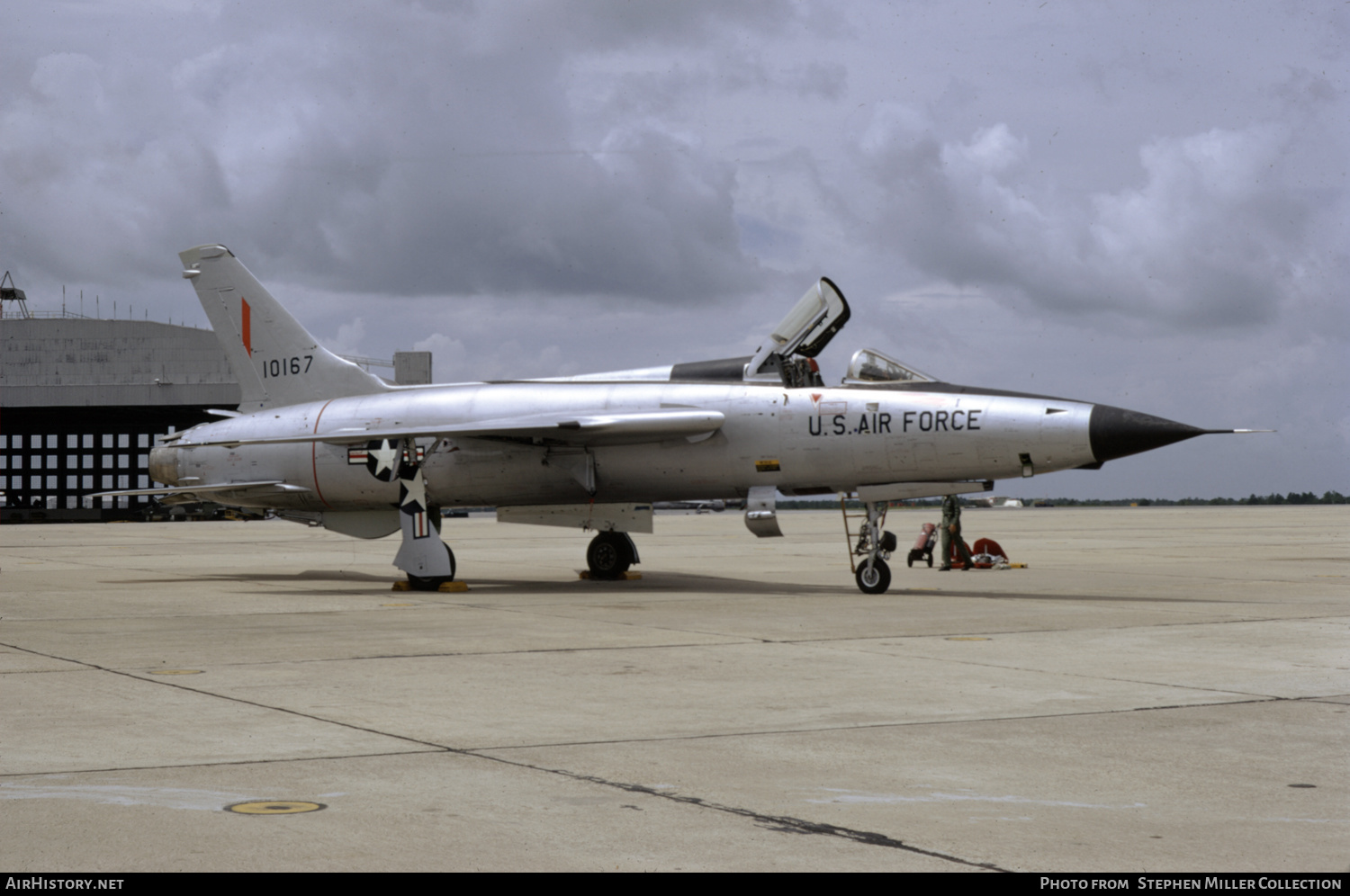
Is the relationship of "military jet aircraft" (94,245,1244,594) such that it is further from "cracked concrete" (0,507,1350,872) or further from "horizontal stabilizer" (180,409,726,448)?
"cracked concrete" (0,507,1350,872)

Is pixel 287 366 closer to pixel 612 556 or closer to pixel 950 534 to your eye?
pixel 612 556

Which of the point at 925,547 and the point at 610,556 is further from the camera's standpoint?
the point at 925,547

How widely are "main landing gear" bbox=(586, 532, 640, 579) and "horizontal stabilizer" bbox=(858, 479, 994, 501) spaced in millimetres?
4376

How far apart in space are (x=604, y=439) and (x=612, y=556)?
8.29 ft

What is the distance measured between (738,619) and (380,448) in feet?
22.3

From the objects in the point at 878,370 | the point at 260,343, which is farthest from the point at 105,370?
the point at 878,370

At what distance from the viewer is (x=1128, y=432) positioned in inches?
558

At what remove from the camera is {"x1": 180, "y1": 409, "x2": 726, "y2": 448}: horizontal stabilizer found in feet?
54.2

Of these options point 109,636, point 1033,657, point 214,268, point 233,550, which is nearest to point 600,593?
point 109,636

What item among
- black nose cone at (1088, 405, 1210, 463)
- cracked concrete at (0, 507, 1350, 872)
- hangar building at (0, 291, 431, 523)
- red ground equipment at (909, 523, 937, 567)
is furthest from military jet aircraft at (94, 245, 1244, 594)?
hangar building at (0, 291, 431, 523)

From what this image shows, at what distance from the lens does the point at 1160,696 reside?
7.58 metres

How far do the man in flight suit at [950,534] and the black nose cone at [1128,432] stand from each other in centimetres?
666

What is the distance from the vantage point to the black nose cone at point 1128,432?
→ 14.0m

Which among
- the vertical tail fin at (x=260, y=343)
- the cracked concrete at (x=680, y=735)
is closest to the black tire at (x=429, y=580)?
the cracked concrete at (x=680, y=735)
